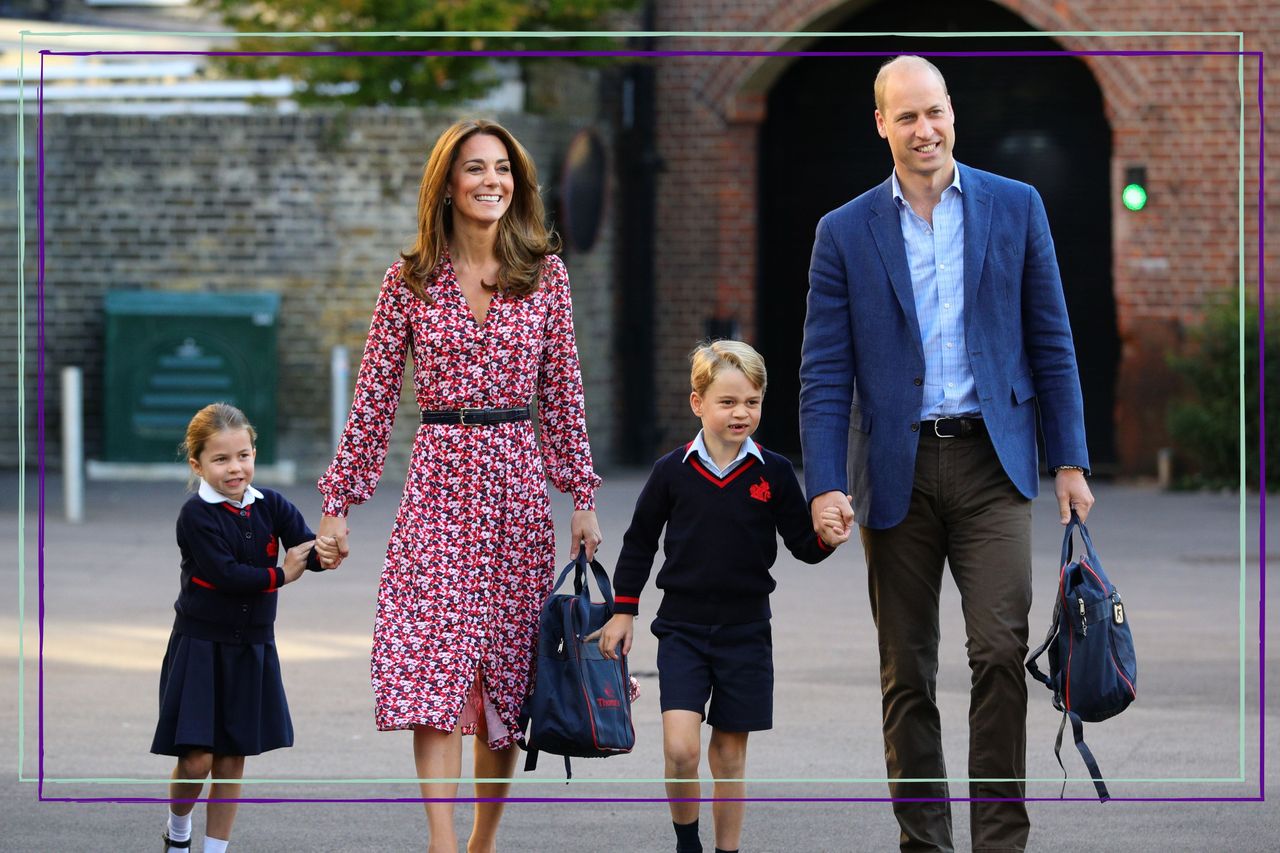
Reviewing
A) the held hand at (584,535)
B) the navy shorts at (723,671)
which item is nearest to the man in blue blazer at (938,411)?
the navy shorts at (723,671)

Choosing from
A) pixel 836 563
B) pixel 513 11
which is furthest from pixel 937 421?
pixel 513 11

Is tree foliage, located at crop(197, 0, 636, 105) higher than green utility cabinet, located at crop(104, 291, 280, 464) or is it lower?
higher

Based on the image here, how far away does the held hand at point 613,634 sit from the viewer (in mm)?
4836

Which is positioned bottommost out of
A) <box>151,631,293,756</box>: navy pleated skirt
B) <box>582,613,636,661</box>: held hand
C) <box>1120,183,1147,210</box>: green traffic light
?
A: <box>151,631,293,756</box>: navy pleated skirt

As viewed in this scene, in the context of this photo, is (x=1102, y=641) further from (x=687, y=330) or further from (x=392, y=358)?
(x=687, y=330)

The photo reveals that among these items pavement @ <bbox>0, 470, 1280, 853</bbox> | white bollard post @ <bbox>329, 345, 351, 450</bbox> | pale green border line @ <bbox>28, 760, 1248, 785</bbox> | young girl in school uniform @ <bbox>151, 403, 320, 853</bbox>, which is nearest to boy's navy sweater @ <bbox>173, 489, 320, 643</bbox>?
young girl in school uniform @ <bbox>151, 403, 320, 853</bbox>

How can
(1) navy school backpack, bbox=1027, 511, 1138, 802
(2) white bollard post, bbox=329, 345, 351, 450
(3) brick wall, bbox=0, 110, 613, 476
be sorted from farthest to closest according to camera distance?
(3) brick wall, bbox=0, 110, 613, 476, (2) white bollard post, bbox=329, 345, 351, 450, (1) navy school backpack, bbox=1027, 511, 1138, 802

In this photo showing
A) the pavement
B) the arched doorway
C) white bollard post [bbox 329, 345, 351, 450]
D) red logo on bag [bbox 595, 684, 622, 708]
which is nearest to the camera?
red logo on bag [bbox 595, 684, 622, 708]

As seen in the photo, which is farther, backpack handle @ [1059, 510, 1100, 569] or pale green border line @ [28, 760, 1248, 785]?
pale green border line @ [28, 760, 1248, 785]

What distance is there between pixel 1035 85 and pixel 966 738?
36.5 ft

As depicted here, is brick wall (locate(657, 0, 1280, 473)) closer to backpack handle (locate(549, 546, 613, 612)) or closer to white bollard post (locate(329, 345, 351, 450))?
white bollard post (locate(329, 345, 351, 450))

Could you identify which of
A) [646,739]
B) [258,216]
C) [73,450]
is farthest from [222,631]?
[258,216]

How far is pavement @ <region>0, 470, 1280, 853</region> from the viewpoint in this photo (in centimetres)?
570

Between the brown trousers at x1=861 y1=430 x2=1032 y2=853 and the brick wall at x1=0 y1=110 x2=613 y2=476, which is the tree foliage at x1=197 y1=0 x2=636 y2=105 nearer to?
the brick wall at x1=0 y1=110 x2=613 y2=476
